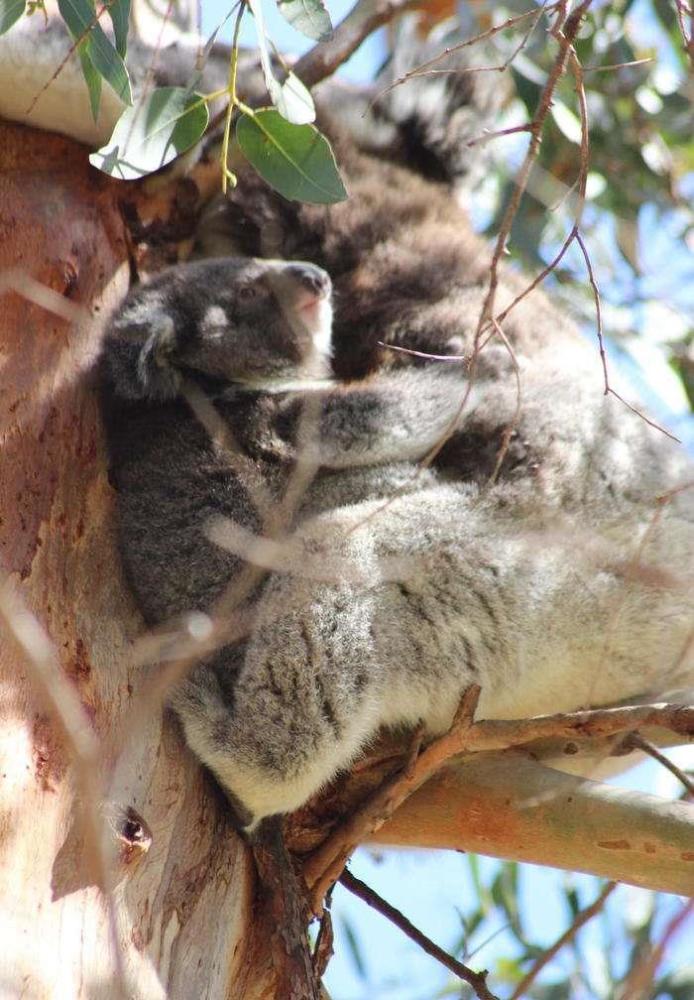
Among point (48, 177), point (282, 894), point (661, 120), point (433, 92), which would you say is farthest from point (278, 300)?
point (661, 120)

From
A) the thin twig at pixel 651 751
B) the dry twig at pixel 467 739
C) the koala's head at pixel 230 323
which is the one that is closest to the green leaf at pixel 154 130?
the koala's head at pixel 230 323

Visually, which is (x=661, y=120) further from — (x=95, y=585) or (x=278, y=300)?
(x=95, y=585)

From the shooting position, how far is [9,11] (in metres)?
2.19

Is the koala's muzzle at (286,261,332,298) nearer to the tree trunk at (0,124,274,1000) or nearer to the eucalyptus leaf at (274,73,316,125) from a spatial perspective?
the tree trunk at (0,124,274,1000)

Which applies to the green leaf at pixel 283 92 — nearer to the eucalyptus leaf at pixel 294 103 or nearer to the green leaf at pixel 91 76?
the eucalyptus leaf at pixel 294 103

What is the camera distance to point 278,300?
10.7ft

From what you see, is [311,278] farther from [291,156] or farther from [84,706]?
[84,706]

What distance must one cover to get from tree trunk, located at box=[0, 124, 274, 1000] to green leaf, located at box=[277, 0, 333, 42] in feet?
2.44

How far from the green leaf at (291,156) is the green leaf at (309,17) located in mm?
227

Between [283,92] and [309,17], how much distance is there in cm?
25

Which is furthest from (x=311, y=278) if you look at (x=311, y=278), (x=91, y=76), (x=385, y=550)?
(x=91, y=76)

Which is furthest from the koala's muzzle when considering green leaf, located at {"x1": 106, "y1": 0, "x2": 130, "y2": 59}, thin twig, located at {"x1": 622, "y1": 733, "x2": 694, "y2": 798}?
thin twig, located at {"x1": 622, "y1": 733, "x2": 694, "y2": 798}

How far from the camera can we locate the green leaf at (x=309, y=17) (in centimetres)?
216

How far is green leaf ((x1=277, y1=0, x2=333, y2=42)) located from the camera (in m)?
2.16
